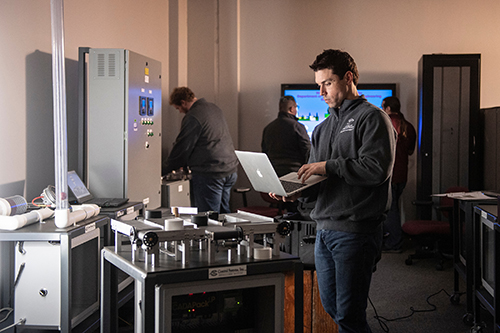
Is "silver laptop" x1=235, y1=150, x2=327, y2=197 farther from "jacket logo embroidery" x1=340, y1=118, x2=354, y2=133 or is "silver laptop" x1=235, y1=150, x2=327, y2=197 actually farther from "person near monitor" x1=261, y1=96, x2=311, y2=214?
"person near monitor" x1=261, y1=96, x2=311, y2=214

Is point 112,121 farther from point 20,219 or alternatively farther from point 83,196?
point 20,219

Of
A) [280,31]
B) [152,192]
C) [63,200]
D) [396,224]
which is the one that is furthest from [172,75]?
[63,200]

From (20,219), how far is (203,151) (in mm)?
2394

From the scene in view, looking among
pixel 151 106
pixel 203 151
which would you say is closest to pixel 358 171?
pixel 151 106

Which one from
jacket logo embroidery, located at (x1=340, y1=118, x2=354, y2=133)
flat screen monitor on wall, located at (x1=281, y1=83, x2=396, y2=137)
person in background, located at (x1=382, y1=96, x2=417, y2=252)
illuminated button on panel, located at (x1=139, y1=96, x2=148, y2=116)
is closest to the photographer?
jacket logo embroidery, located at (x1=340, y1=118, x2=354, y2=133)

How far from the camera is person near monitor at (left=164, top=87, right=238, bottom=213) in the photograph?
4.77m

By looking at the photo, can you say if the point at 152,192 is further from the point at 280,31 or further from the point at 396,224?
the point at 280,31

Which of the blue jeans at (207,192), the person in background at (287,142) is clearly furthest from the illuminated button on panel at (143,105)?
the person in background at (287,142)

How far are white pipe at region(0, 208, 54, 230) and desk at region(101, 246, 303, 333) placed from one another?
696 millimetres

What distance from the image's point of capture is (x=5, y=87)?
3.03 meters

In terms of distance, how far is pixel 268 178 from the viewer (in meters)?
2.01

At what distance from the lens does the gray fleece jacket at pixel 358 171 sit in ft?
6.57

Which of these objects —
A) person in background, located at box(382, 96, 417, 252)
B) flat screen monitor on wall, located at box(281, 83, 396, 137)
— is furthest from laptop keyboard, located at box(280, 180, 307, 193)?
flat screen monitor on wall, located at box(281, 83, 396, 137)

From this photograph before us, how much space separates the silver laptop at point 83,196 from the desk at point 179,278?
4.24ft
